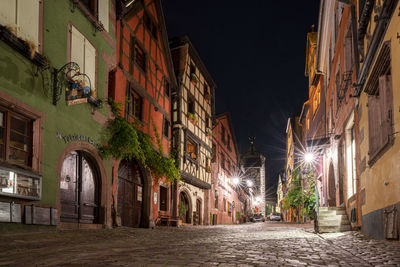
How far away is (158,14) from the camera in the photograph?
60.0 ft

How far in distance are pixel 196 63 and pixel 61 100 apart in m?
15.5

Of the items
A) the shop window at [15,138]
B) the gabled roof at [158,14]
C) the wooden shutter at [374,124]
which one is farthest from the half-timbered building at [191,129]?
the wooden shutter at [374,124]

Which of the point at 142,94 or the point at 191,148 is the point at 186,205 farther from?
the point at 142,94

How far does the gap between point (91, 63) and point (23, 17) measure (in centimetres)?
328

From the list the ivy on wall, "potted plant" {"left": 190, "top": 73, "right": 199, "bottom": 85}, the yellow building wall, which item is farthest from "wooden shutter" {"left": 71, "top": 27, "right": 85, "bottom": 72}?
"potted plant" {"left": 190, "top": 73, "right": 199, "bottom": 85}

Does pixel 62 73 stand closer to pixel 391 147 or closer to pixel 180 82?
pixel 391 147

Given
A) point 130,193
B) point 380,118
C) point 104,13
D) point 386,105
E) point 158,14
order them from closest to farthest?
point 386,105 → point 380,118 → point 104,13 → point 130,193 → point 158,14

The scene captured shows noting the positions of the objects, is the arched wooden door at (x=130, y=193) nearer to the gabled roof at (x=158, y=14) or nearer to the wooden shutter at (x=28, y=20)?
the gabled roof at (x=158, y=14)

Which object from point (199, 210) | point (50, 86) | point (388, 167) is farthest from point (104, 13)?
point (199, 210)

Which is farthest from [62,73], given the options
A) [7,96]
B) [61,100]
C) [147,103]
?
[147,103]

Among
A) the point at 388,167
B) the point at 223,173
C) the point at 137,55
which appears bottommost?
the point at 388,167

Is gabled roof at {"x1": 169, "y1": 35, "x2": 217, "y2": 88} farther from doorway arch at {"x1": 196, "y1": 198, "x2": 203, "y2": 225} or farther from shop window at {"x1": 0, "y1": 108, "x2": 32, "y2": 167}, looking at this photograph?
shop window at {"x1": 0, "y1": 108, "x2": 32, "y2": 167}

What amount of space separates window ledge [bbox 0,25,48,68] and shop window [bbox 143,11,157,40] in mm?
8534

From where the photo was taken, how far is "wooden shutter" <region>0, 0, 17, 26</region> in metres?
7.79
